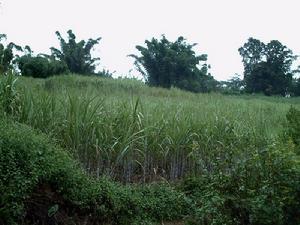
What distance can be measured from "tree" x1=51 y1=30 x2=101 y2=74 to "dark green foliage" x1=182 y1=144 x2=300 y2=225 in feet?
66.3

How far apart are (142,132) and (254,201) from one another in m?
2.76

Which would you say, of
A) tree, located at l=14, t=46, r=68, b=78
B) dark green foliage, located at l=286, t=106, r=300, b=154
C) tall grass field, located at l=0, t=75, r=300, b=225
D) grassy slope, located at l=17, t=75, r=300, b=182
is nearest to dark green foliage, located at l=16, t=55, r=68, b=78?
tree, located at l=14, t=46, r=68, b=78

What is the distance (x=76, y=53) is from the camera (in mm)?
22922

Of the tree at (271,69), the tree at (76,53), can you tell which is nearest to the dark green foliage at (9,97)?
the tree at (76,53)

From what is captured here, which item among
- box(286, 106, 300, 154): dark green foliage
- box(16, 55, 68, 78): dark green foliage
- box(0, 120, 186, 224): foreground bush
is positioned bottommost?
box(0, 120, 186, 224): foreground bush

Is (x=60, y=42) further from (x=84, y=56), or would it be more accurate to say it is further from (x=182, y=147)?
(x=182, y=147)

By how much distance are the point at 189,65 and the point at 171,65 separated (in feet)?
3.50

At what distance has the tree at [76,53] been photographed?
23.0m

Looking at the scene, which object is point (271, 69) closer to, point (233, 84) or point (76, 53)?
point (233, 84)

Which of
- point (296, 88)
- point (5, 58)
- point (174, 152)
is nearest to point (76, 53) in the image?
point (5, 58)

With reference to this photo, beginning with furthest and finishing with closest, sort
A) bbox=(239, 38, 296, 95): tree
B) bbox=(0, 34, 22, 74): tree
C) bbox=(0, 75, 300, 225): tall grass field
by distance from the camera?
1. bbox=(239, 38, 296, 95): tree
2. bbox=(0, 34, 22, 74): tree
3. bbox=(0, 75, 300, 225): tall grass field

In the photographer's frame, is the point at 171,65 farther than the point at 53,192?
Yes

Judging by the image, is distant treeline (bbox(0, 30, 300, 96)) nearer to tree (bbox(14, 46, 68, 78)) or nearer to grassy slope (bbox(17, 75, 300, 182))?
tree (bbox(14, 46, 68, 78))

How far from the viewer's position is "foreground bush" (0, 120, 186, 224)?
356 cm
